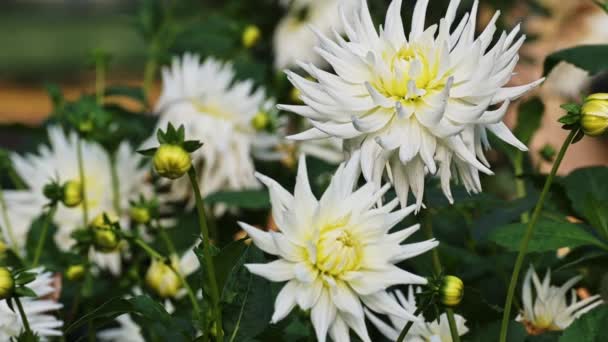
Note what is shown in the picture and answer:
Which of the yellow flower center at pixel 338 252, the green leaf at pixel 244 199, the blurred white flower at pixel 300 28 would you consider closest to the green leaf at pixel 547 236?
the yellow flower center at pixel 338 252

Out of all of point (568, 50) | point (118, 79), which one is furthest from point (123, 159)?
point (118, 79)

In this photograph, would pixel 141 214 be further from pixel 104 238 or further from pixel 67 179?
pixel 67 179

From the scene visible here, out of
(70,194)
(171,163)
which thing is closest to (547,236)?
(171,163)

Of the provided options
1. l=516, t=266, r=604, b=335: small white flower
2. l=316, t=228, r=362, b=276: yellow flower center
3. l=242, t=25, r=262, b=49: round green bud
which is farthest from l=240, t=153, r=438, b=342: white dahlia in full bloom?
l=242, t=25, r=262, b=49: round green bud

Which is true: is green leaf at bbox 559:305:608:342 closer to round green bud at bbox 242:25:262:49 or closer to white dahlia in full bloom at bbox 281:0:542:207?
white dahlia in full bloom at bbox 281:0:542:207

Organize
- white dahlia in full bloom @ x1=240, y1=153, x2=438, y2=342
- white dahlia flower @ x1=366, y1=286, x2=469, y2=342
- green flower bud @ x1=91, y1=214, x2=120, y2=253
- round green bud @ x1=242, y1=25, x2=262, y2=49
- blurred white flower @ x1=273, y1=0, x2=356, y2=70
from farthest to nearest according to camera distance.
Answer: blurred white flower @ x1=273, y1=0, x2=356, y2=70 → round green bud @ x1=242, y1=25, x2=262, y2=49 → green flower bud @ x1=91, y1=214, x2=120, y2=253 → white dahlia flower @ x1=366, y1=286, x2=469, y2=342 → white dahlia in full bloom @ x1=240, y1=153, x2=438, y2=342

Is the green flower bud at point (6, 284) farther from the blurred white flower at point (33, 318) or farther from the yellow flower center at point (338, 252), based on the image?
the yellow flower center at point (338, 252)
